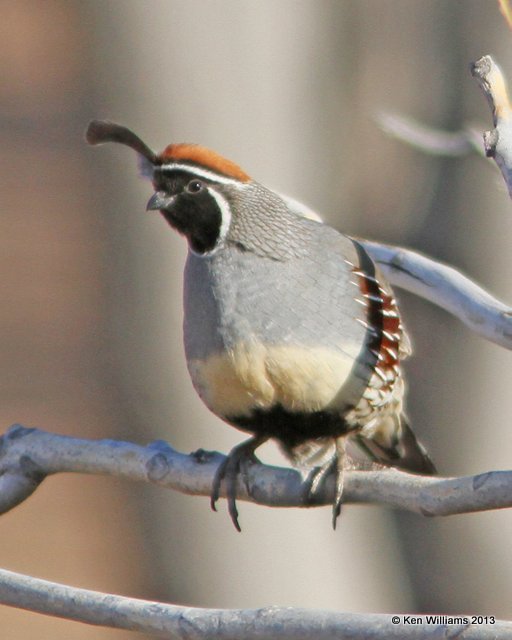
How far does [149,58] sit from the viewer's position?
13.1 ft

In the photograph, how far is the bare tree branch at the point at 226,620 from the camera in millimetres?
1758

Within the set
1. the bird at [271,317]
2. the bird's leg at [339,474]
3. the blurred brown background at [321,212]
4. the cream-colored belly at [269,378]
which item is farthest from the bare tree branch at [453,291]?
the blurred brown background at [321,212]

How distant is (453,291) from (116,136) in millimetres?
779

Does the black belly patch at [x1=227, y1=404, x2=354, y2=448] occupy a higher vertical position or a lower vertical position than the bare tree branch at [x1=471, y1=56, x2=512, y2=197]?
lower

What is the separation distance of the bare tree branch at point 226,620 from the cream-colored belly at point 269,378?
57 cm

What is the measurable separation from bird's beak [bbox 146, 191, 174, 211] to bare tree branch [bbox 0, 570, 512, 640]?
2.77 ft

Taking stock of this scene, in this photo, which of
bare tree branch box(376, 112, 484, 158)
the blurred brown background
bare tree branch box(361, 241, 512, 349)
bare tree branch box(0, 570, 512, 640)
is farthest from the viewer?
the blurred brown background

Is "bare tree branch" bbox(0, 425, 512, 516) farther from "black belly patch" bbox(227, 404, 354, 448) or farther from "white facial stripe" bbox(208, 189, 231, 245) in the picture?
"white facial stripe" bbox(208, 189, 231, 245)

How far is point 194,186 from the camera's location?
256 cm

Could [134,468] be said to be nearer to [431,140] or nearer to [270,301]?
[270,301]

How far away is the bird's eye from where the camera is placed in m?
2.55

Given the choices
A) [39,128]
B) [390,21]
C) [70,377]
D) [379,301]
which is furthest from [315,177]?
[39,128]

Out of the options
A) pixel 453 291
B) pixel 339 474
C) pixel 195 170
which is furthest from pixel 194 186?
pixel 339 474

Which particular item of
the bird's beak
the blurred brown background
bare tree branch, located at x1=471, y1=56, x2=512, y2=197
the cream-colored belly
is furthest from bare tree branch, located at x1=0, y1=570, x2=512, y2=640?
the blurred brown background
